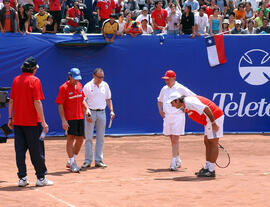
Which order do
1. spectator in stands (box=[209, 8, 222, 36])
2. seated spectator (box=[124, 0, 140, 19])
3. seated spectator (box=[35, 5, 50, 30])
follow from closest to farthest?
seated spectator (box=[35, 5, 50, 30])
spectator in stands (box=[209, 8, 222, 36])
seated spectator (box=[124, 0, 140, 19])

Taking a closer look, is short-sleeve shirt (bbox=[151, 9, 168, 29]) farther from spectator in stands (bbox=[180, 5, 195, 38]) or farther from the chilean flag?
the chilean flag

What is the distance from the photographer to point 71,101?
1102 cm

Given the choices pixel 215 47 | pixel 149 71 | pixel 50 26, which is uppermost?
pixel 50 26

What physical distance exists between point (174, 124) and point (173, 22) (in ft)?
27.0

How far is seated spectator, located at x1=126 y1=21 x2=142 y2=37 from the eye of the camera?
16.8 meters

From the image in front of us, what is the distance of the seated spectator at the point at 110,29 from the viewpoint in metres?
16.4

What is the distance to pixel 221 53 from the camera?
17328mm

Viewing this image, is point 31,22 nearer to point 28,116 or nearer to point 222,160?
point 222,160

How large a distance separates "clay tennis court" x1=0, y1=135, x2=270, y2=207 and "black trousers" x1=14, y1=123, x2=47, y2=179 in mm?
362

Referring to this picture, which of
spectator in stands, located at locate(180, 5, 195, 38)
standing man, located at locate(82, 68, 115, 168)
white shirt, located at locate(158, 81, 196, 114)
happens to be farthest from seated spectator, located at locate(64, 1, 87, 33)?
white shirt, located at locate(158, 81, 196, 114)

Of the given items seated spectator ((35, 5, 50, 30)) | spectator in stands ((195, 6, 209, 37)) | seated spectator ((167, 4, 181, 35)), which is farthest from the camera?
seated spectator ((167, 4, 181, 35))

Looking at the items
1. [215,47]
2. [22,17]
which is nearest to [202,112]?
[215,47]

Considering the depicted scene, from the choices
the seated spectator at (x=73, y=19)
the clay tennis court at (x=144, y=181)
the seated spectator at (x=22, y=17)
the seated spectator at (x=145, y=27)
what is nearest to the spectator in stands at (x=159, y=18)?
the seated spectator at (x=145, y=27)

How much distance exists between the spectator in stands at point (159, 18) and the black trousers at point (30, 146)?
10476 mm
